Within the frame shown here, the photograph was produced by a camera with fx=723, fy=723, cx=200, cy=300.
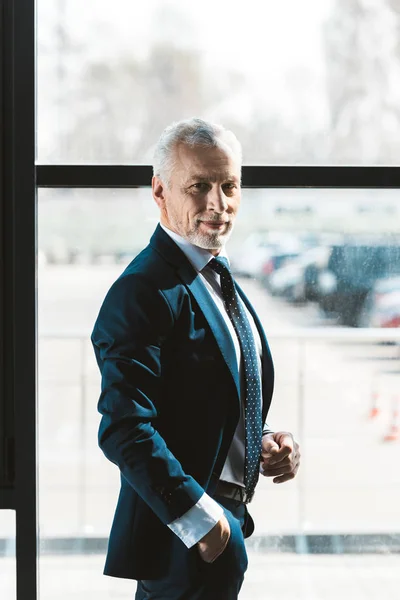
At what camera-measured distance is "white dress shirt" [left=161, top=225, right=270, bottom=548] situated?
1376 mm

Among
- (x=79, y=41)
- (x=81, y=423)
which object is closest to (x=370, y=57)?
(x=79, y=41)

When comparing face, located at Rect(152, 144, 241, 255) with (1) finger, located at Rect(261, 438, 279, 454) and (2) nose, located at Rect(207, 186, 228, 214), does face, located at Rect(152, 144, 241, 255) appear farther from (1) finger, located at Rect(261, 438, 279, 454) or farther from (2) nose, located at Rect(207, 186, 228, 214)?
(1) finger, located at Rect(261, 438, 279, 454)

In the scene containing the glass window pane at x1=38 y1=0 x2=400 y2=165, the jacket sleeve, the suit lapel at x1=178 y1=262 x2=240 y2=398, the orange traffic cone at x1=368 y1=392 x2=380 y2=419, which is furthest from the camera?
the orange traffic cone at x1=368 y1=392 x2=380 y2=419

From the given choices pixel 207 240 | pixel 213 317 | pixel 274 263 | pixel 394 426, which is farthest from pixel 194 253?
pixel 394 426

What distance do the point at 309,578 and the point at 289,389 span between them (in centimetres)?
56

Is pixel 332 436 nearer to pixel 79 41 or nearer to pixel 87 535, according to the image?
pixel 87 535

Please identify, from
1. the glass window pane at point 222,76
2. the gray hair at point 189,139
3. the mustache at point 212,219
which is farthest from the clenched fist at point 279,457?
the glass window pane at point 222,76

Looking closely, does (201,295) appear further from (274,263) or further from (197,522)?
(274,263)

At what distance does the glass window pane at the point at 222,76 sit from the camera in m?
2.01
